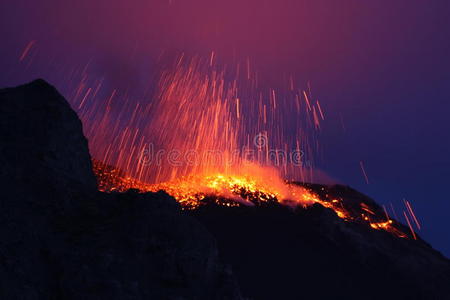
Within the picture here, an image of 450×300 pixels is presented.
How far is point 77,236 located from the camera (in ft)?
37.1

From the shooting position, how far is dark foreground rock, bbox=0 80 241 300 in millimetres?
9766

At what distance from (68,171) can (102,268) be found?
7.55 metres

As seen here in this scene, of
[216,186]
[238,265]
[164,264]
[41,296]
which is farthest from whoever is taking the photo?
[216,186]

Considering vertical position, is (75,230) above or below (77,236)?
above

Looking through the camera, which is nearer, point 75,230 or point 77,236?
point 77,236

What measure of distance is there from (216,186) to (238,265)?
6641 centimetres

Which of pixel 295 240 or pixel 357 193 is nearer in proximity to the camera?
pixel 295 240

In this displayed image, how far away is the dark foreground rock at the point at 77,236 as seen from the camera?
9.77 metres

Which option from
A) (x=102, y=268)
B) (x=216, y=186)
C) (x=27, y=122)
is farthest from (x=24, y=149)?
(x=216, y=186)

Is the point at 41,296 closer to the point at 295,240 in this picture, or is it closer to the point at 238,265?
→ the point at 238,265

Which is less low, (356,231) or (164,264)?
(356,231)

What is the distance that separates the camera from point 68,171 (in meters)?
15.8

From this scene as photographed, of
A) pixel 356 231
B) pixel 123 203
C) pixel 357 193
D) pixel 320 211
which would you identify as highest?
pixel 357 193

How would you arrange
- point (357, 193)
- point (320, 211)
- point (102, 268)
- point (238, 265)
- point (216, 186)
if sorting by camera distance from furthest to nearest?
point (357, 193), point (216, 186), point (320, 211), point (238, 265), point (102, 268)
